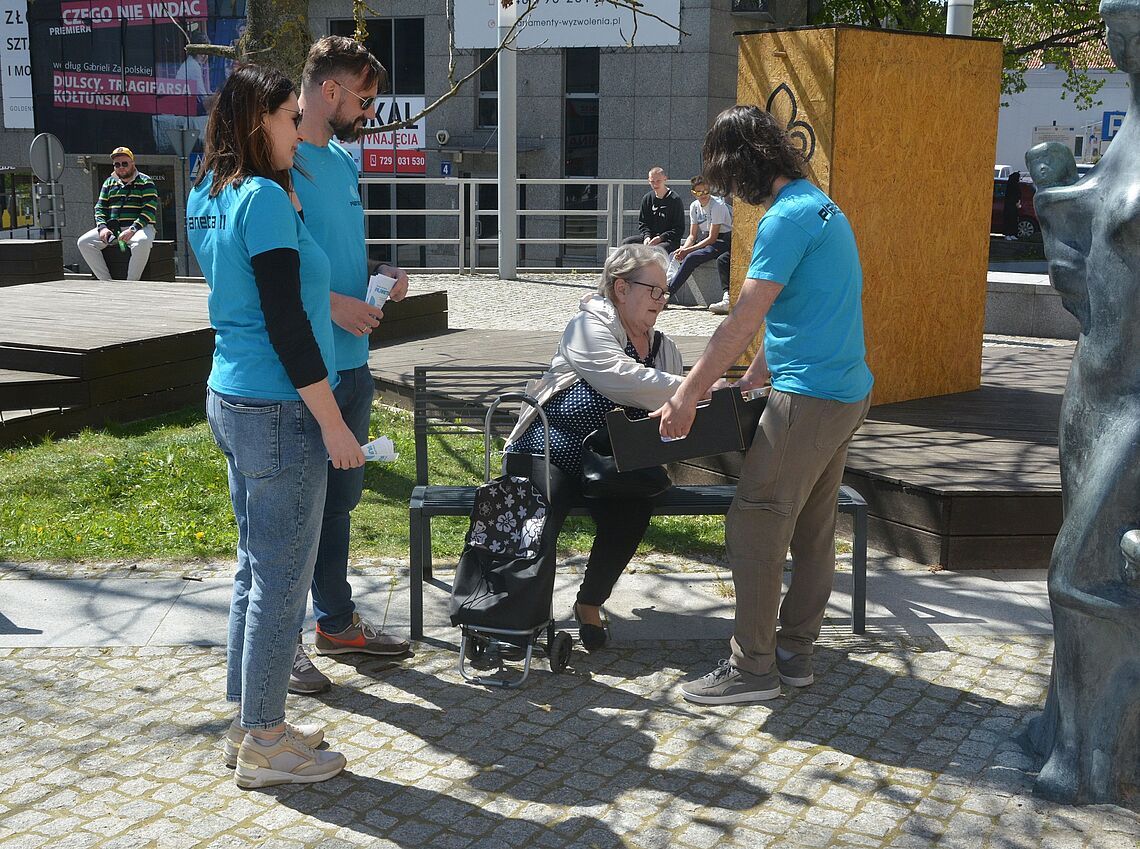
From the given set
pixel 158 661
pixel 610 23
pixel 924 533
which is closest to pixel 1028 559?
pixel 924 533

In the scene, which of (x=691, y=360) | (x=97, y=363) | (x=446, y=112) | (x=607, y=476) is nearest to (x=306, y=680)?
(x=607, y=476)

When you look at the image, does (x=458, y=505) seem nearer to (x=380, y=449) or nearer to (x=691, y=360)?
(x=380, y=449)

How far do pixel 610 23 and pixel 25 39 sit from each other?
688 inches

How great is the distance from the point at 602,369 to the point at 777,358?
2.36 ft

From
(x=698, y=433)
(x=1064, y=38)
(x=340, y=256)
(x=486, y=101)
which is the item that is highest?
(x=1064, y=38)

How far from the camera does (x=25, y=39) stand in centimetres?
3294

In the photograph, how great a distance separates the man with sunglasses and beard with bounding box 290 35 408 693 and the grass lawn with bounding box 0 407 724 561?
1290mm

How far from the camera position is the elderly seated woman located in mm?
4469

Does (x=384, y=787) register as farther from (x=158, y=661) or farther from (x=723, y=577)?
(x=723, y=577)

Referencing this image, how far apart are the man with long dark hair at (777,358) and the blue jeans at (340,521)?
110cm

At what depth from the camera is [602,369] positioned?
4.45 m

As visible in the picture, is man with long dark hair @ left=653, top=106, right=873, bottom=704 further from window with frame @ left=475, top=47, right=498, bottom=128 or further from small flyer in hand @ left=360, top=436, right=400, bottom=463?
window with frame @ left=475, top=47, right=498, bottom=128

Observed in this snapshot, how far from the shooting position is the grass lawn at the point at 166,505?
587 centimetres

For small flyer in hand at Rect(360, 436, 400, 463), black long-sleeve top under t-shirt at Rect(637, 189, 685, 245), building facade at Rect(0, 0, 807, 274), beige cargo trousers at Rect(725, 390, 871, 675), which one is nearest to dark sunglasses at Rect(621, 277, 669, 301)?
beige cargo trousers at Rect(725, 390, 871, 675)
